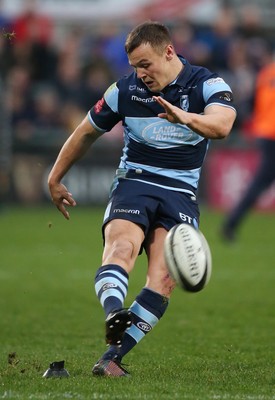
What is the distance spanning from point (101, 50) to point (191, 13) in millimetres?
4327

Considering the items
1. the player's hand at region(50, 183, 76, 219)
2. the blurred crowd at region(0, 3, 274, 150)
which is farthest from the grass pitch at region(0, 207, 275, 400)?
the blurred crowd at region(0, 3, 274, 150)

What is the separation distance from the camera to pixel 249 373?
20.9 ft

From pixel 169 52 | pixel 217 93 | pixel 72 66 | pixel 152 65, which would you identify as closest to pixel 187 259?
pixel 217 93

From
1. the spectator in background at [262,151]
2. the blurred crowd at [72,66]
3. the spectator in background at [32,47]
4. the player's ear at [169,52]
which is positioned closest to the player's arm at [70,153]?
the player's ear at [169,52]

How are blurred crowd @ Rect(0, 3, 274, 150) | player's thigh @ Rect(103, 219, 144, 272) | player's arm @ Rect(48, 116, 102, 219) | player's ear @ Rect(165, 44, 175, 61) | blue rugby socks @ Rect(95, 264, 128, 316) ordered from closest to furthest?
blue rugby socks @ Rect(95, 264, 128, 316) → player's thigh @ Rect(103, 219, 144, 272) → player's ear @ Rect(165, 44, 175, 61) → player's arm @ Rect(48, 116, 102, 219) → blurred crowd @ Rect(0, 3, 274, 150)

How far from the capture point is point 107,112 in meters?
6.66

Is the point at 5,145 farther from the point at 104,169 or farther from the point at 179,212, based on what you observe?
the point at 179,212

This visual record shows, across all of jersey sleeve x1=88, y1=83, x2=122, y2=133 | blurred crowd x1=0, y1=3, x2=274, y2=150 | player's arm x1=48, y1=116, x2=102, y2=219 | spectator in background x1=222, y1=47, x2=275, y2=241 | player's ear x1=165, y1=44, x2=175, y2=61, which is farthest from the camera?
blurred crowd x1=0, y1=3, x2=274, y2=150

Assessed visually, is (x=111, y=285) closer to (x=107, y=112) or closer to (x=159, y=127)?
(x=159, y=127)

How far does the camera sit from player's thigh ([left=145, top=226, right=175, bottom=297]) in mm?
6402

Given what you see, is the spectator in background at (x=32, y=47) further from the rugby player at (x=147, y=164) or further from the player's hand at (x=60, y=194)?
the rugby player at (x=147, y=164)

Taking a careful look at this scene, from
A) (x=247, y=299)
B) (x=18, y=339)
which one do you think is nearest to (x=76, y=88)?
(x=247, y=299)

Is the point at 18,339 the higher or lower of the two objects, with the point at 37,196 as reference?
higher

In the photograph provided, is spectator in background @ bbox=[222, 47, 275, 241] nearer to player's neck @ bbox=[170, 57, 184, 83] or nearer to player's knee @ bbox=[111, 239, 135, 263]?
player's neck @ bbox=[170, 57, 184, 83]
